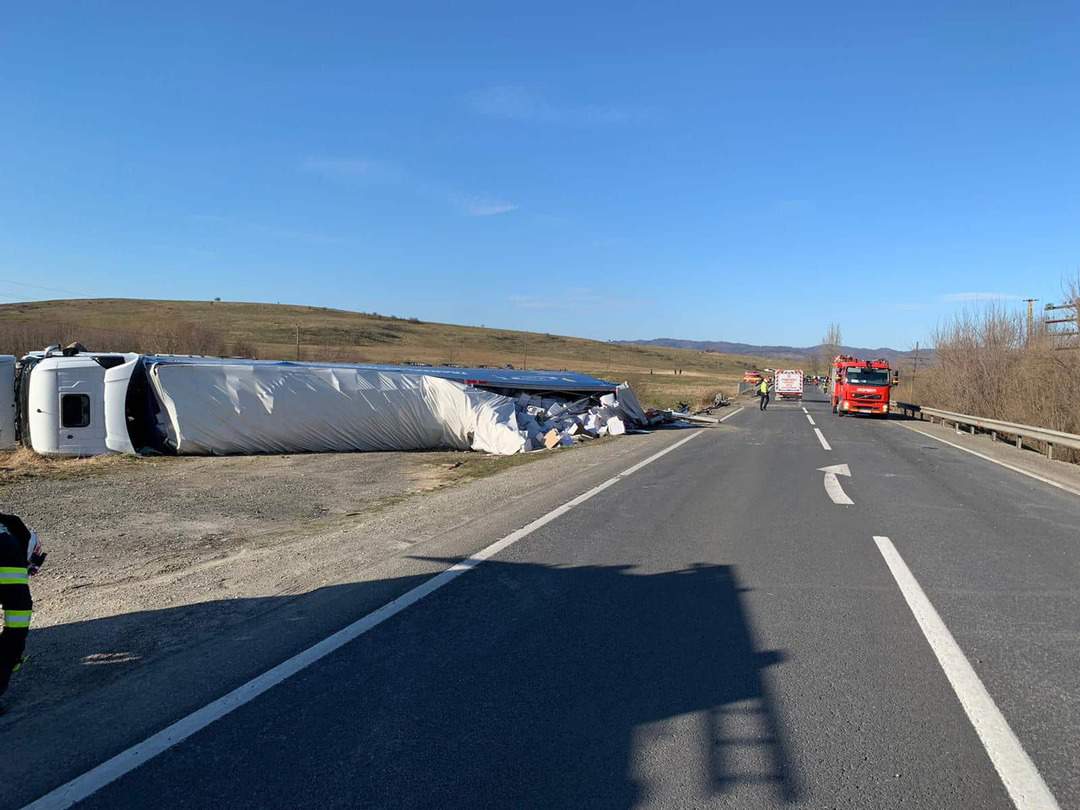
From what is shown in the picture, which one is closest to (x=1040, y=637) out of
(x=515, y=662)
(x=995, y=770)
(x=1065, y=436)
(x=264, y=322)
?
(x=995, y=770)

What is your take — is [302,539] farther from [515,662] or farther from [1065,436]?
[1065,436]

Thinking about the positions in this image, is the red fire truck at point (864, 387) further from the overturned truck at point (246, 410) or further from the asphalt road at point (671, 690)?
the asphalt road at point (671, 690)

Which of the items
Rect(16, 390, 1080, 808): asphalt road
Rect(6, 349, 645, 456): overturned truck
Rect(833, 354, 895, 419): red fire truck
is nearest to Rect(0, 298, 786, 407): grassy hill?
Rect(833, 354, 895, 419): red fire truck

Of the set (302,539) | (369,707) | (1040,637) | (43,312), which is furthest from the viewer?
(43,312)

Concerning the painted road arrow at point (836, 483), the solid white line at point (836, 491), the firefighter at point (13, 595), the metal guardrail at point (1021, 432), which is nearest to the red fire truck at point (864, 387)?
the metal guardrail at point (1021, 432)

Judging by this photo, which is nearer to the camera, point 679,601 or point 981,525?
point 679,601

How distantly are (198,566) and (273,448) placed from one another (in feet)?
41.6

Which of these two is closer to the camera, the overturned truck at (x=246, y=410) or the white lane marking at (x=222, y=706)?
the white lane marking at (x=222, y=706)

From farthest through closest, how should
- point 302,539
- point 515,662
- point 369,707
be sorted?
point 302,539 < point 515,662 < point 369,707

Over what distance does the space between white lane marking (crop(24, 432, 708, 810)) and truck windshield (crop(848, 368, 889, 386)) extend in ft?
105

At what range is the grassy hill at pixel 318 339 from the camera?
50.9m

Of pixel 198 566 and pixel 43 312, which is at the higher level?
pixel 43 312

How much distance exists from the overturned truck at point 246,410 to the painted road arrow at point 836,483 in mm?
8413

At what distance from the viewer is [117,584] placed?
7426 millimetres
